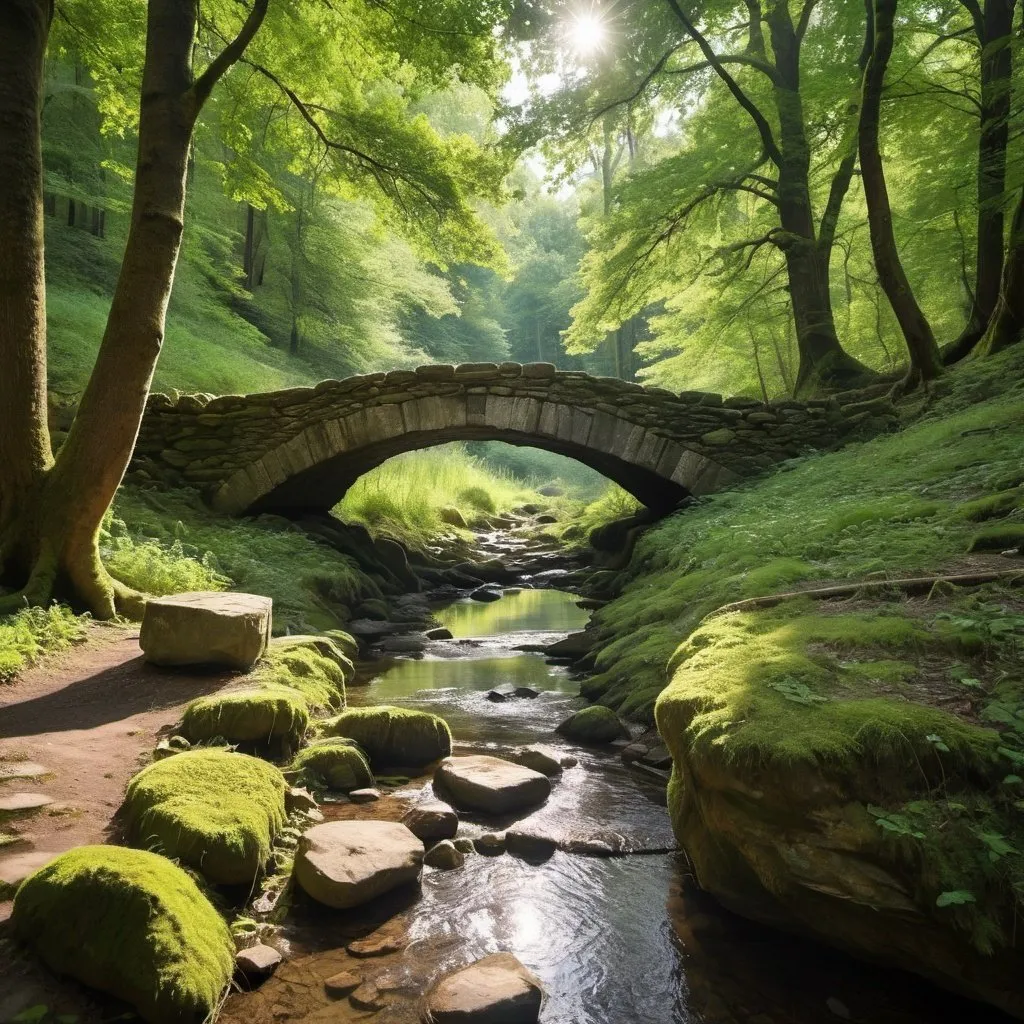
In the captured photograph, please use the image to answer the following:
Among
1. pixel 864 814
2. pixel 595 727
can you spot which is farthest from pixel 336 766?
pixel 864 814

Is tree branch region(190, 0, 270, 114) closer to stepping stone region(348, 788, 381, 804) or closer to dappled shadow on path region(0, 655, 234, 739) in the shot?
dappled shadow on path region(0, 655, 234, 739)

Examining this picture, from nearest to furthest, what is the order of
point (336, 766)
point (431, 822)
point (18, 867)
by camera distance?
point (18, 867) → point (431, 822) → point (336, 766)

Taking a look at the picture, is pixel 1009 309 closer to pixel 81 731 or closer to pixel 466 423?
pixel 466 423

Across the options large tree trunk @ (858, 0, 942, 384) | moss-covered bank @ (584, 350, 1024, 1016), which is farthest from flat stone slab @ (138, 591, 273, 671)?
large tree trunk @ (858, 0, 942, 384)

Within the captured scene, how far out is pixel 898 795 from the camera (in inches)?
75.9

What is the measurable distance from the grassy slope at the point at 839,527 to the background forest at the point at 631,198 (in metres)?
2.58

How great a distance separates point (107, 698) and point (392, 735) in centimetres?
157

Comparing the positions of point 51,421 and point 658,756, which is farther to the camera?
point 51,421

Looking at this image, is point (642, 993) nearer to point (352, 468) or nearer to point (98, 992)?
point (98, 992)

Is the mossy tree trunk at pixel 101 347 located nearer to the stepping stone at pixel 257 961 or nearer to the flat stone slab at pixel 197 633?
the flat stone slab at pixel 197 633

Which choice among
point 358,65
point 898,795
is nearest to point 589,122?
point 358,65

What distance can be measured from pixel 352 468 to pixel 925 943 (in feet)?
31.2

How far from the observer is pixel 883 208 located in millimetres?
7078

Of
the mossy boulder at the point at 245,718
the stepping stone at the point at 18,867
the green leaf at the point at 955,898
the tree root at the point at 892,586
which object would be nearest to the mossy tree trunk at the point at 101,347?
the mossy boulder at the point at 245,718
